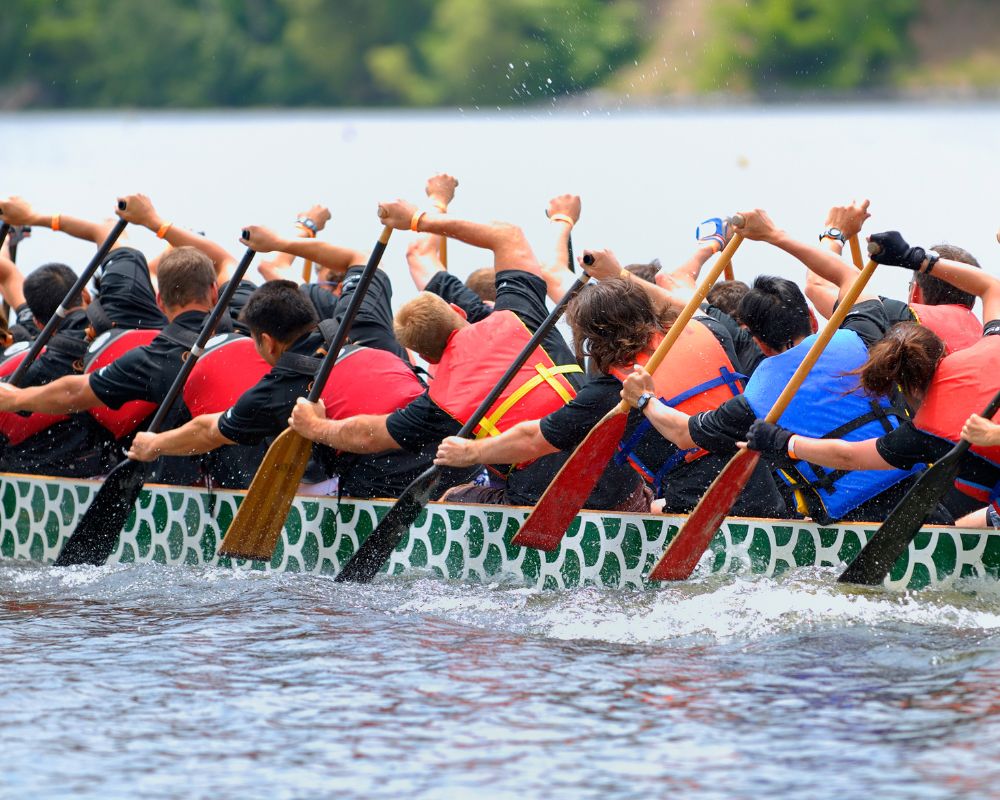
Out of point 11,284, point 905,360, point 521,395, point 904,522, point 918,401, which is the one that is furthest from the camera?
point 11,284

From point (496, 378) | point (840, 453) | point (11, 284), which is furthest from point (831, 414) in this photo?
point (11, 284)

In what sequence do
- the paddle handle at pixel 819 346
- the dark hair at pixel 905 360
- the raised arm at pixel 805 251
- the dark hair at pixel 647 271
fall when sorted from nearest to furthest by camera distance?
the dark hair at pixel 905 360 → the paddle handle at pixel 819 346 → the raised arm at pixel 805 251 → the dark hair at pixel 647 271

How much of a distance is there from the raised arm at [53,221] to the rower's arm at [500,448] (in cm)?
284

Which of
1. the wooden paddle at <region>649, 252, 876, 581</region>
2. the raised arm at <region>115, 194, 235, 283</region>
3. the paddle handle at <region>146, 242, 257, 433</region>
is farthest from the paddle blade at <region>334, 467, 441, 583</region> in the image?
the raised arm at <region>115, 194, 235, 283</region>

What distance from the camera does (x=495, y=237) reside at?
22.6 ft

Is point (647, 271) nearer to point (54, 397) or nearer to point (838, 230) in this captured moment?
point (838, 230)

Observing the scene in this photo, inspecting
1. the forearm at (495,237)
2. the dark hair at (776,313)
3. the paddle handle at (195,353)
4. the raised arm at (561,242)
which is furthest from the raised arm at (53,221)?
the dark hair at (776,313)

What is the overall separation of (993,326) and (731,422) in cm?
97

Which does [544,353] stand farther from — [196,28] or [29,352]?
[196,28]

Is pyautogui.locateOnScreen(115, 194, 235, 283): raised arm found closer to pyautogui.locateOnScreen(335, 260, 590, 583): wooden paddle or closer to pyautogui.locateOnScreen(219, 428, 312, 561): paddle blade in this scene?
pyautogui.locateOnScreen(219, 428, 312, 561): paddle blade

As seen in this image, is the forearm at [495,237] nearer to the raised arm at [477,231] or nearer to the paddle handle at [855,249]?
the raised arm at [477,231]

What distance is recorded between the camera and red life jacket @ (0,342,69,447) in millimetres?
8211

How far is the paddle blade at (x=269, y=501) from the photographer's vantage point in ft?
22.7

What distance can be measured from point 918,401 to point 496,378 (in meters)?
1.77
